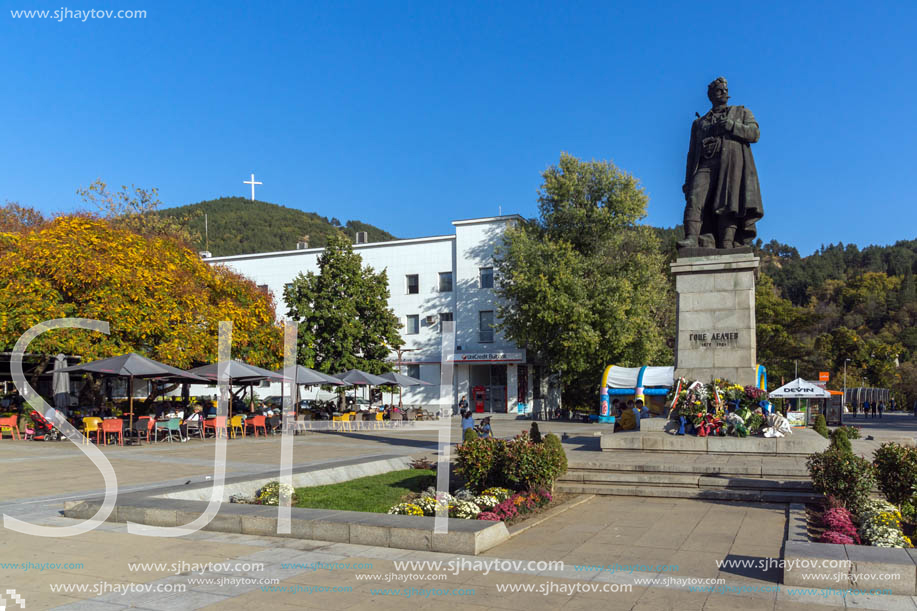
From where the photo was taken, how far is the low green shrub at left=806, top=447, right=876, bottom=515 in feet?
28.8

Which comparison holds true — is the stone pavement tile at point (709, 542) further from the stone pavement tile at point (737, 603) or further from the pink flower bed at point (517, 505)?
the pink flower bed at point (517, 505)

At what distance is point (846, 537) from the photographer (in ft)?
24.3

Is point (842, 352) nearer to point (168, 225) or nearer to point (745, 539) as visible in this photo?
point (168, 225)

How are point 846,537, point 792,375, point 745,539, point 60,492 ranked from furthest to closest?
point 792,375 → point 60,492 → point 745,539 → point 846,537

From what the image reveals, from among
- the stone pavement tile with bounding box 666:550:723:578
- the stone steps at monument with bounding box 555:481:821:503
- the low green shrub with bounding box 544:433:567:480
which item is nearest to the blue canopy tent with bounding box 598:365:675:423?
the stone steps at monument with bounding box 555:481:821:503

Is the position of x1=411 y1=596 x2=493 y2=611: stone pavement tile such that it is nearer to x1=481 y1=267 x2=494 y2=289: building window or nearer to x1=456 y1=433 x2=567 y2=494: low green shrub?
x1=456 y1=433 x2=567 y2=494: low green shrub

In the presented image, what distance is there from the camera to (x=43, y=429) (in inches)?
939

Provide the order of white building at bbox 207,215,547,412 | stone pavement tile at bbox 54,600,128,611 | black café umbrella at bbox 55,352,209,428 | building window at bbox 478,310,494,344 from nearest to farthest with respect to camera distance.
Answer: stone pavement tile at bbox 54,600,128,611
black café umbrella at bbox 55,352,209,428
white building at bbox 207,215,547,412
building window at bbox 478,310,494,344

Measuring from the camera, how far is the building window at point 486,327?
47562 millimetres

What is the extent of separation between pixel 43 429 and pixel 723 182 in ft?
72.7

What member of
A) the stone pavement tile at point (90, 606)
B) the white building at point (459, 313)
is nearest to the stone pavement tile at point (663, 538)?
the stone pavement tile at point (90, 606)

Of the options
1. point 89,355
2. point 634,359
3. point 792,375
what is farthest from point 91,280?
point 792,375

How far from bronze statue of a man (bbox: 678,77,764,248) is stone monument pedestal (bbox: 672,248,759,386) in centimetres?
64

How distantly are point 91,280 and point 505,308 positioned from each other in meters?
24.3
